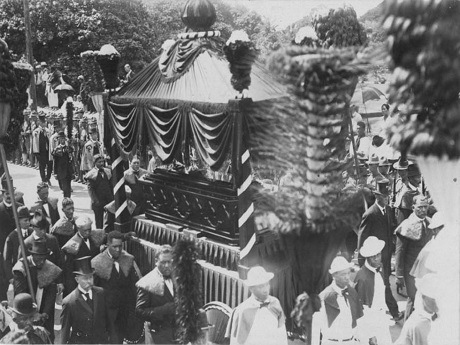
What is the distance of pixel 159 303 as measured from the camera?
4820 mm

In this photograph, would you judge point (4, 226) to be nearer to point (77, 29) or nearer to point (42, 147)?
point (42, 147)

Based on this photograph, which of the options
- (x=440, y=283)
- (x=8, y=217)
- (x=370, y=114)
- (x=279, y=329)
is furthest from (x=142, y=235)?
(x=370, y=114)

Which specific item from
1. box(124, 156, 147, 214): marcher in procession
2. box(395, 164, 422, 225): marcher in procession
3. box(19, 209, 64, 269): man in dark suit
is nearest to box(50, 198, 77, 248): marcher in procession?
box(19, 209, 64, 269): man in dark suit

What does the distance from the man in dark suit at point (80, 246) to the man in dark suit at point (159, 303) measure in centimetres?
132

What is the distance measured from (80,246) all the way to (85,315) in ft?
3.17

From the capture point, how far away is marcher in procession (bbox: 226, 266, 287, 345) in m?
4.41

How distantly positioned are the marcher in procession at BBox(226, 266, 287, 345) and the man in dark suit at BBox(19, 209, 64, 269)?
2363mm

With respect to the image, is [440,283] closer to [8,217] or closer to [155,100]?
[155,100]

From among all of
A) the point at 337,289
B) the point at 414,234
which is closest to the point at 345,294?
the point at 337,289

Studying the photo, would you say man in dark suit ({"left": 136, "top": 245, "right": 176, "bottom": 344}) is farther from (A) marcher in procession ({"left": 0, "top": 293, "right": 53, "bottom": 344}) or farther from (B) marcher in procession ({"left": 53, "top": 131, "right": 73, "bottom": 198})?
(B) marcher in procession ({"left": 53, "top": 131, "right": 73, "bottom": 198})

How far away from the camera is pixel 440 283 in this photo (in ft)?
7.25

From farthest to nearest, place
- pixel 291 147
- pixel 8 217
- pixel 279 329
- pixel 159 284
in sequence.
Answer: pixel 8 217 → pixel 159 284 → pixel 279 329 → pixel 291 147

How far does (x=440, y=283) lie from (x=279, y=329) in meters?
2.45

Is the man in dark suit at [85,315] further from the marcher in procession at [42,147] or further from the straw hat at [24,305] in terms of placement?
the marcher in procession at [42,147]
